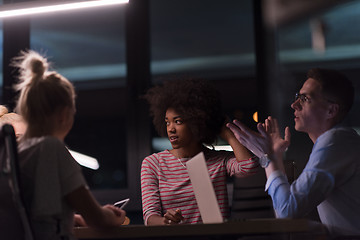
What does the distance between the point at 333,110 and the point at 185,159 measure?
952 millimetres

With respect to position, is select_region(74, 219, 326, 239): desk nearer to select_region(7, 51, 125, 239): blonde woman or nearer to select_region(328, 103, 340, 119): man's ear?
select_region(7, 51, 125, 239): blonde woman

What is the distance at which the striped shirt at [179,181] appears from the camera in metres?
2.38

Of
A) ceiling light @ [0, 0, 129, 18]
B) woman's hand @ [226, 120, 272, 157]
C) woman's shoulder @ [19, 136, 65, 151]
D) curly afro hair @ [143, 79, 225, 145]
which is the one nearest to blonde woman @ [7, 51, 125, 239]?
woman's shoulder @ [19, 136, 65, 151]

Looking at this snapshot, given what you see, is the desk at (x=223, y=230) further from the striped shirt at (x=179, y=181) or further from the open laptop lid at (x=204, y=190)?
the striped shirt at (x=179, y=181)

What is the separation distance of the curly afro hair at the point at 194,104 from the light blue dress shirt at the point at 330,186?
0.88 metres

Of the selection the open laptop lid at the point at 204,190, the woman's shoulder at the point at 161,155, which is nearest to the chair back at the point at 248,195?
the woman's shoulder at the point at 161,155

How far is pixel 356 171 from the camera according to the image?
186 centimetres

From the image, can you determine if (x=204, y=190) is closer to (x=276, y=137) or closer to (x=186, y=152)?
(x=276, y=137)

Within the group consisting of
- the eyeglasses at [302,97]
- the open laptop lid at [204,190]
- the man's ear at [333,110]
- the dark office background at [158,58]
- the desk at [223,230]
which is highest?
the dark office background at [158,58]

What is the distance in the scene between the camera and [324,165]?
5.82ft

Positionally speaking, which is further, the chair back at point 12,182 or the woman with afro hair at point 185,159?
the woman with afro hair at point 185,159

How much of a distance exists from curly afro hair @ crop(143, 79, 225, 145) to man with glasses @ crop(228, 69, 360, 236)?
2.66 feet

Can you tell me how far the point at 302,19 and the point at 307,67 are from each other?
0.47 ft

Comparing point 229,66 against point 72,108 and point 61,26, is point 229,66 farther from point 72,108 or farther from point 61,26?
point 72,108
